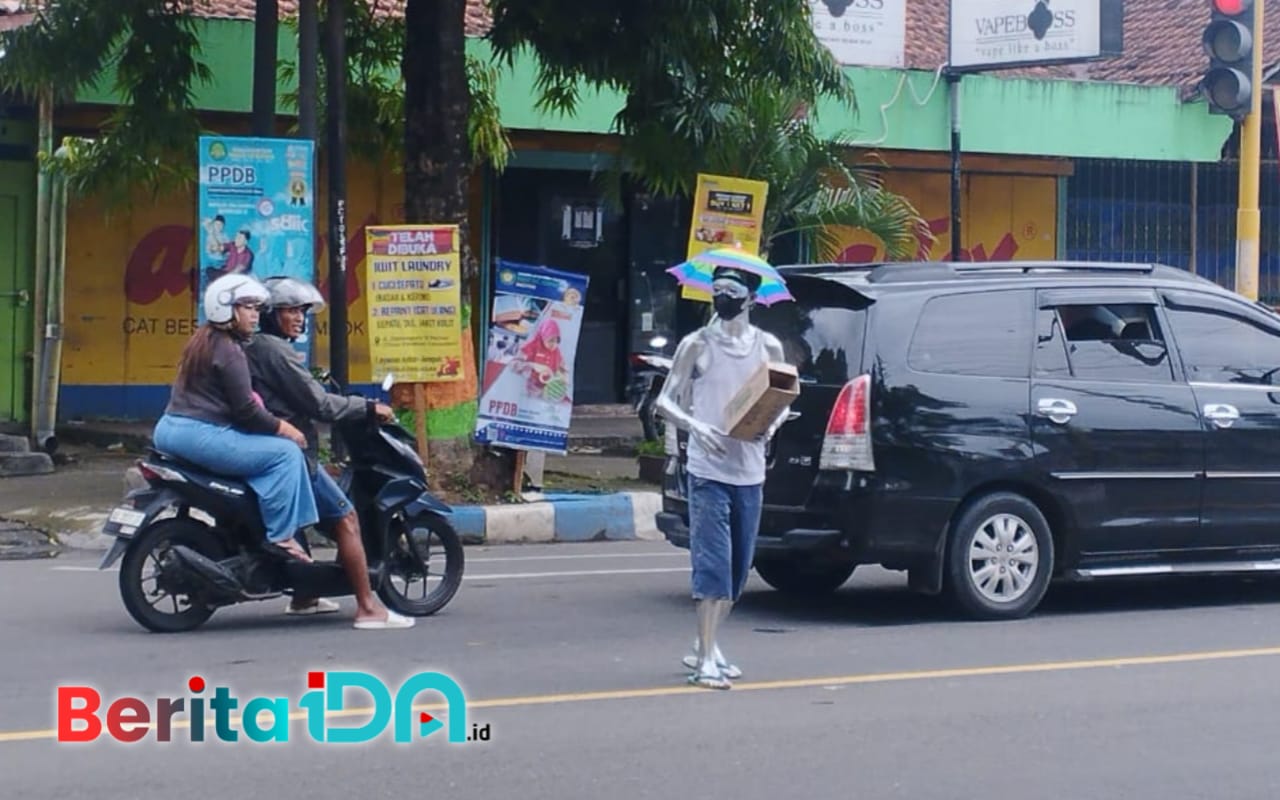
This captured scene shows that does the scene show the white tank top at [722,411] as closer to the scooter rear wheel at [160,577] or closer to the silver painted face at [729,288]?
the silver painted face at [729,288]

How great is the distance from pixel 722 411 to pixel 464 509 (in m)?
5.37

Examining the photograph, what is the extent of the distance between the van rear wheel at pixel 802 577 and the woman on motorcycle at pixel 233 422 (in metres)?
2.78

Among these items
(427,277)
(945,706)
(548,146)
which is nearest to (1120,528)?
(945,706)

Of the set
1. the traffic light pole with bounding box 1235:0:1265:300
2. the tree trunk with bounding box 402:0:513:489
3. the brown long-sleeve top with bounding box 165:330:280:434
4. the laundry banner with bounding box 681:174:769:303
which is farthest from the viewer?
the traffic light pole with bounding box 1235:0:1265:300

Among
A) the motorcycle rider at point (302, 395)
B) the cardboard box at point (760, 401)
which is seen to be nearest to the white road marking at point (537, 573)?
the motorcycle rider at point (302, 395)

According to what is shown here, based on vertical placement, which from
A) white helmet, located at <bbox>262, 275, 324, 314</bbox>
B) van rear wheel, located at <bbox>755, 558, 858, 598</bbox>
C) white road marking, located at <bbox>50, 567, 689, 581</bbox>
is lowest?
white road marking, located at <bbox>50, 567, 689, 581</bbox>

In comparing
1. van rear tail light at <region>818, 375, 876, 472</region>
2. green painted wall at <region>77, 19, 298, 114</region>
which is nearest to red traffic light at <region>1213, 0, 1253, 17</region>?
van rear tail light at <region>818, 375, 876, 472</region>

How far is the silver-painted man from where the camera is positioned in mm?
7996

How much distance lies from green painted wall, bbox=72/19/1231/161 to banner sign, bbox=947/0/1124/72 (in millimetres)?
353

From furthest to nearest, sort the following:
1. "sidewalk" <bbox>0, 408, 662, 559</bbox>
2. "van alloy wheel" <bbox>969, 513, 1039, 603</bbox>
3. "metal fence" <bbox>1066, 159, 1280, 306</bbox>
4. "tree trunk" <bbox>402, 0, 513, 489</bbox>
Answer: "metal fence" <bbox>1066, 159, 1280, 306</bbox> → "tree trunk" <bbox>402, 0, 513, 489</bbox> → "sidewalk" <bbox>0, 408, 662, 559</bbox> → "van alloy wheel" <bbox>969, 513, 1039, 603</bbox>

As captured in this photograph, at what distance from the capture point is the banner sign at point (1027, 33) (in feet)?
62.8

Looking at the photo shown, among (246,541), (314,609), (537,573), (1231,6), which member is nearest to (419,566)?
(314,609)

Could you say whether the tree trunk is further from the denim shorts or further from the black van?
the denim shorts

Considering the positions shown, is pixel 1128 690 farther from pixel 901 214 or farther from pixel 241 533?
pixel 901 214
